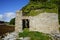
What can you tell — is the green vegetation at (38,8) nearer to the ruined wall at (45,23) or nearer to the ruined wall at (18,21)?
the ruined wall at (45,23)

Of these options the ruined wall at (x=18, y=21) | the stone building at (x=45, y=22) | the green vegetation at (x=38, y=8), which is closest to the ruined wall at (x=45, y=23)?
the stone building at (x=45, y=22)

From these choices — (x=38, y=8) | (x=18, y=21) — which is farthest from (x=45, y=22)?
(x=18, y=21)

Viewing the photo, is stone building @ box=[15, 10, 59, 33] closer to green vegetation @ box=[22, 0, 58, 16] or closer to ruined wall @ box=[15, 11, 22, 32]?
green vegetation @ box=[22, 0, 58, 16]

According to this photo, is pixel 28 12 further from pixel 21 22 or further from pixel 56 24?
pixel 56 24

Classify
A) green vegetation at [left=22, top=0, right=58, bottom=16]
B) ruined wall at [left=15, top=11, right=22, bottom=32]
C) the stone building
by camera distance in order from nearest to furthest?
the stone building < green vegetation at [left=22, top=0, right=58, bottom=16] < ruined wall at [left=15, top=11, right=22, bottom=32]

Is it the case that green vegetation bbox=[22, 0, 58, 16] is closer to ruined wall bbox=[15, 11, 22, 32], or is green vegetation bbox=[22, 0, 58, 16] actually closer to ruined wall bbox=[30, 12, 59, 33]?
ruined wall bbox=[30, 12, 59, 33]

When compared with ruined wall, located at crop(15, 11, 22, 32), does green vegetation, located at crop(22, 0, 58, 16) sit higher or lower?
higher

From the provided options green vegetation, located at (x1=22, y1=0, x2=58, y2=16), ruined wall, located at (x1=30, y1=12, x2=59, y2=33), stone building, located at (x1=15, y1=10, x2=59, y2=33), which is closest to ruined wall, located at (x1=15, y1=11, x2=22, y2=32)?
green vegetation, located at (x1=22, y1=0, x2=58, y2=16)

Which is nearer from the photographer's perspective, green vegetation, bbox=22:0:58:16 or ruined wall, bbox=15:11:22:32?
green vegetation, bbox=22:0:58:16

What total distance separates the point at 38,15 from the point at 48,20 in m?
1.16

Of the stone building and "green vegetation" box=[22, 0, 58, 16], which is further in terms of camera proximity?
"green vegetation" box=[22, 0, 58, 16]

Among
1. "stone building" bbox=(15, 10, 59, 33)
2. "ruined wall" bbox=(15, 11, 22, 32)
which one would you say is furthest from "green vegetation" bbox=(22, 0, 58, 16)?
"ruined wall" bbox=(15, 11, 22, 32)

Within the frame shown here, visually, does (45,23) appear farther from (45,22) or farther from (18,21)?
(18,21)

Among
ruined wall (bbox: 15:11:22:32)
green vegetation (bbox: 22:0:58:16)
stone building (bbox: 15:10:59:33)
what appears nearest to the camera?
stone building (bbox: 15:10:59:33)
